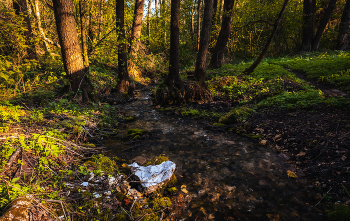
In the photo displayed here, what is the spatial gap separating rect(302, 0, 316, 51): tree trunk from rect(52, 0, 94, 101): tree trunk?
18.1 meters

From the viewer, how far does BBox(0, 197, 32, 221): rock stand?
1762mm

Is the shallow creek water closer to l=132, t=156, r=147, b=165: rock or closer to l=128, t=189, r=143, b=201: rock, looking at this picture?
l=132, t=156, r=147, b=165: rock

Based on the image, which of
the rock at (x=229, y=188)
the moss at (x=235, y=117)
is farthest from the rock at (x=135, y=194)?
the moss at (x=235, y=117)

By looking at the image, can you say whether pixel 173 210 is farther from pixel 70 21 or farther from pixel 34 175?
pixel 70 21

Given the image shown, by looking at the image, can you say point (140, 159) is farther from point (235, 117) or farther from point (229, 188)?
point (235, 117)

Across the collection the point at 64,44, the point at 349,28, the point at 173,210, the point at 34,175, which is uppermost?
the point at 349,28

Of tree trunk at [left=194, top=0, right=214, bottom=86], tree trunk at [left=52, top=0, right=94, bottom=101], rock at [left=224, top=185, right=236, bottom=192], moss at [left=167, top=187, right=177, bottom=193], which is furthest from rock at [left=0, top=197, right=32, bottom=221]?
tree trunk at [left=194, top=0, right=214, bottom=86]

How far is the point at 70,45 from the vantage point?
218 inches

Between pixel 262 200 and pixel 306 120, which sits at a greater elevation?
pixel 306 120

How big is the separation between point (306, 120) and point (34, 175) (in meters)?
6.06

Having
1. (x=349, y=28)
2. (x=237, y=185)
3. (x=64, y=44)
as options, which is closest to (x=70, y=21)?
(x=64, y=44)

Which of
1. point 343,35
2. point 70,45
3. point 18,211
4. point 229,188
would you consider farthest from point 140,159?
point 343,35

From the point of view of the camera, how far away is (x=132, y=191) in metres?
2.88

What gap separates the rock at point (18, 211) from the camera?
1.76 metres
